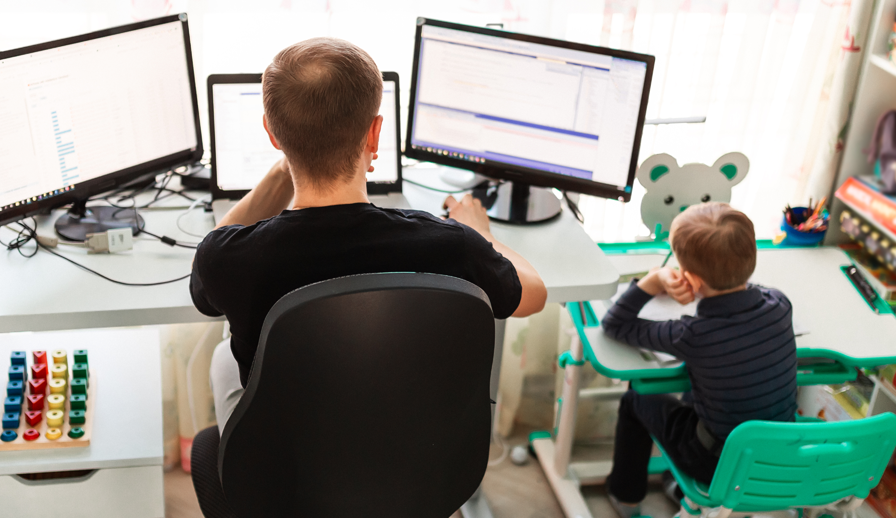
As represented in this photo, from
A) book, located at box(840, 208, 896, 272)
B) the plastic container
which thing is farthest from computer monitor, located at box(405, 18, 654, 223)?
book, located at box(840, 208, 896, 272)

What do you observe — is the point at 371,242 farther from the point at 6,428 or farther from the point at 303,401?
the point at 6,428

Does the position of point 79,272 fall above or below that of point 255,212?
below

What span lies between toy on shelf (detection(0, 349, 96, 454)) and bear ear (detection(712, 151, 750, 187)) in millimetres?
1408

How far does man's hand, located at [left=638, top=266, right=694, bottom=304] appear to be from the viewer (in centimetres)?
159

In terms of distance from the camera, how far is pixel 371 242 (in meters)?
1.00

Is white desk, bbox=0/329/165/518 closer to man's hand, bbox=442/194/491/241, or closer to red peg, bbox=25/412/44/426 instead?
red peg, bbox=25/412/44/426

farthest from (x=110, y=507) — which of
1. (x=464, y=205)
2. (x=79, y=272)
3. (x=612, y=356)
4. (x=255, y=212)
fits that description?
(x=612, y=356)

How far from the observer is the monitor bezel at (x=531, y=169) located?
163cm

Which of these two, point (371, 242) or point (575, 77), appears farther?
point (575, 77)

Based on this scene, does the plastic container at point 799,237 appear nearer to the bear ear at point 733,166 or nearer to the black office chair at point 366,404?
the bear ear at point 733,166

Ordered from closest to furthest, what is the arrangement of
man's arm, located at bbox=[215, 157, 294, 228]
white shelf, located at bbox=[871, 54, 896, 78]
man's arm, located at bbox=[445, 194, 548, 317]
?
man's arm, located at bbox=[445, 194, 548, 317]
man's arm, located at bbox=[215, 157, 294, 228]
white shelf, located at bbox=[871, 54, 896, 78]

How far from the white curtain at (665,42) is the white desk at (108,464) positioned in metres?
0.65

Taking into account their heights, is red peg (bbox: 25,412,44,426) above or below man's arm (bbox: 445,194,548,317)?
below

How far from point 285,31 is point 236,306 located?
1.03 metres
